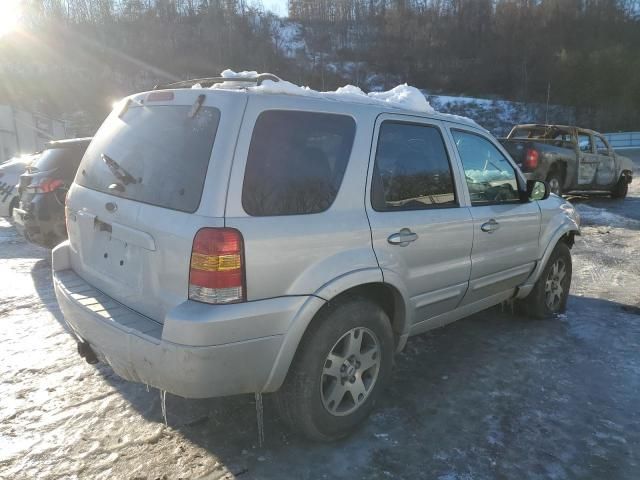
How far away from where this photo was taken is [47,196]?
20.6ft

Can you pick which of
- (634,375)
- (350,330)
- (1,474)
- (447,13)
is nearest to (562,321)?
(634,375)

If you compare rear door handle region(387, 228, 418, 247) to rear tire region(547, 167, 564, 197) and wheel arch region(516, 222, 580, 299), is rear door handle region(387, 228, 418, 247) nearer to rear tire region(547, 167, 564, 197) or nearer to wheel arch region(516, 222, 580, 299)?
wheel arch region(516, 222, 580, 299)

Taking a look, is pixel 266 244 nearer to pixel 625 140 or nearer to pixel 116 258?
pixel 116 258

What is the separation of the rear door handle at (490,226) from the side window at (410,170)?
349 millimetres

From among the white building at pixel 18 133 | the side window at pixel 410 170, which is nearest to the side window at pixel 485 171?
the side window at pixel 410 170

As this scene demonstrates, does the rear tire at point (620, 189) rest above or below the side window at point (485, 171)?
below

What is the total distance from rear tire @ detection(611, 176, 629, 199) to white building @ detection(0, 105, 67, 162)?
18.8 metres

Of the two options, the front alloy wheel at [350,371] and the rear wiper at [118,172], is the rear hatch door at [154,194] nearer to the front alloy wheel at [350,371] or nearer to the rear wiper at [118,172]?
the rear wiper at [118,172]

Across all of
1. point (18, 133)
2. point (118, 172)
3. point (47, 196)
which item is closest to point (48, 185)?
point (47, 196)

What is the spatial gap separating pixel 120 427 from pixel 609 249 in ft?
24.3

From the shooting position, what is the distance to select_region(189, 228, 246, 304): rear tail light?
2.27 meters

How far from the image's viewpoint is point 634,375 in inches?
146

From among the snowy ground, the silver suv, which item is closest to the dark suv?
the snowy ground

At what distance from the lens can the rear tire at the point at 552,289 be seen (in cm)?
464
